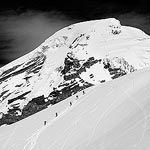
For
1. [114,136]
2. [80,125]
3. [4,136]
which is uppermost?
[114,136]

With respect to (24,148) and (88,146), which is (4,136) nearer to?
(24,148)

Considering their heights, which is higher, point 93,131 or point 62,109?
point 93,131

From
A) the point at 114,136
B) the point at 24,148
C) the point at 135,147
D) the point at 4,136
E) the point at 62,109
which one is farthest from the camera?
the point at 62,109

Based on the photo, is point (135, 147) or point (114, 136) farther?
point (114, 136)

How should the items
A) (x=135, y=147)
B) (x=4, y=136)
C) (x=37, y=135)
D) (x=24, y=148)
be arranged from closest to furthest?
(x=135, y=147) < (x=24, y=148) < (x=37, y=135) < (x=4, y=136)

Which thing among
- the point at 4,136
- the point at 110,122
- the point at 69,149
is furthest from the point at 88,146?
the point at 4,136

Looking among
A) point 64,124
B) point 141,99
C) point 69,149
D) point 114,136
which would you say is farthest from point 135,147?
point 64,124

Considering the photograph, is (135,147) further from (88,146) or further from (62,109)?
(62,109)
